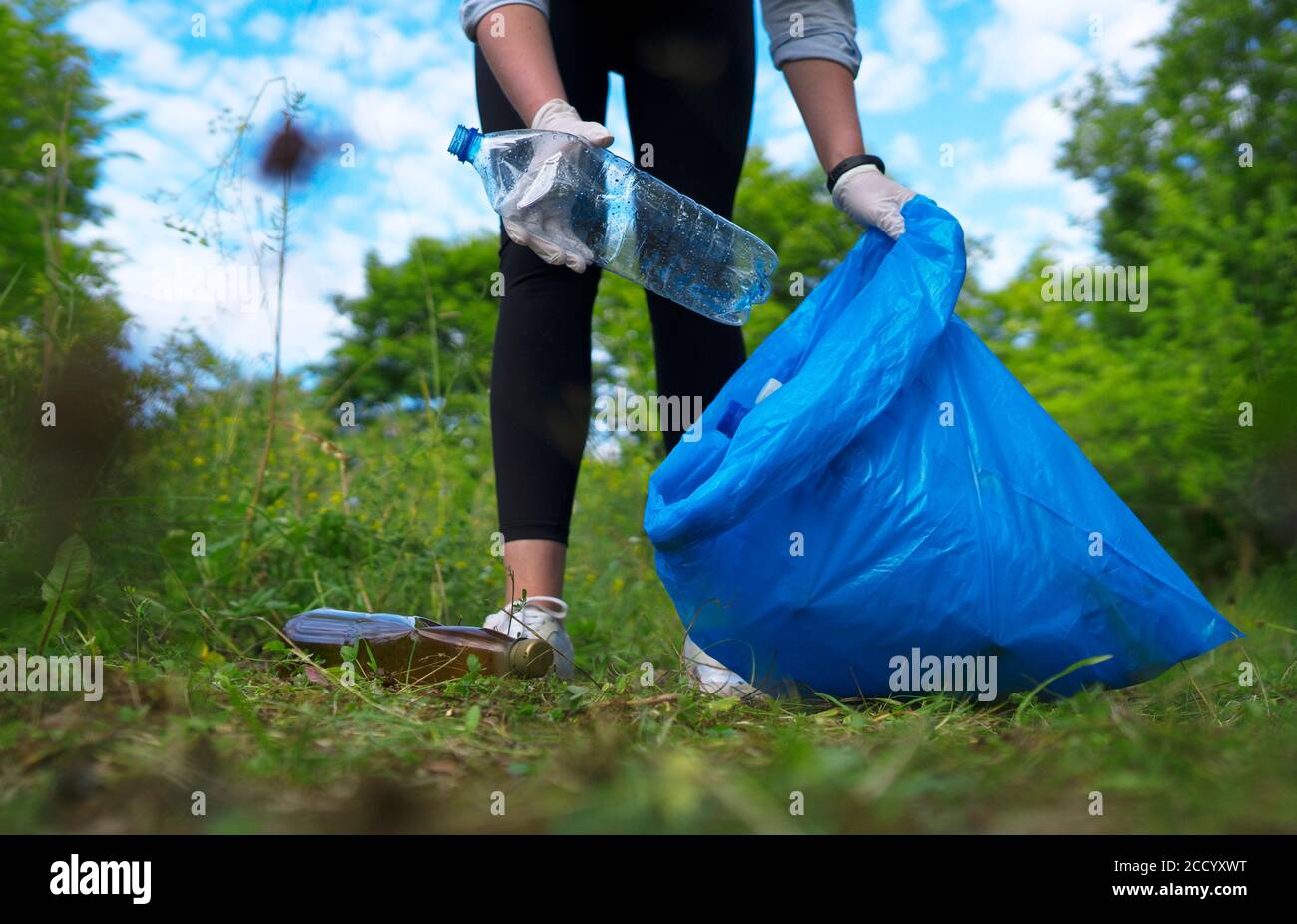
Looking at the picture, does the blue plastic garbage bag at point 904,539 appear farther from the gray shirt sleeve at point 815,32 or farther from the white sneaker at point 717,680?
the gray shirt sleeve at point 815,32

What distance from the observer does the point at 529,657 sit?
152 cm

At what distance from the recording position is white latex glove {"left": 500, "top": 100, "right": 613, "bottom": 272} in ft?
4.87

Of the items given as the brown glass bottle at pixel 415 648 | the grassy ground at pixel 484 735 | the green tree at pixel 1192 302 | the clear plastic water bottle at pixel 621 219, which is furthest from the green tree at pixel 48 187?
the green tree at pixel 1192 302

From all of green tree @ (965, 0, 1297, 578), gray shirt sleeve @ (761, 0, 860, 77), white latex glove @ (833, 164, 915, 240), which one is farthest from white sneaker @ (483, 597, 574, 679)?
green tree @ (965, 0, 1297, 578)

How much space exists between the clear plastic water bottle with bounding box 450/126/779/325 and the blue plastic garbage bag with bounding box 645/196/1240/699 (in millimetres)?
418

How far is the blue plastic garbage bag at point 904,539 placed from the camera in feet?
4.51

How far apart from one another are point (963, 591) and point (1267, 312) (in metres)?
3.43

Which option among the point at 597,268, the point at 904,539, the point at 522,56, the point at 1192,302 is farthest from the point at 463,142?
the point at 1192,302

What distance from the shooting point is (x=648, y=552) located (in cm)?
288

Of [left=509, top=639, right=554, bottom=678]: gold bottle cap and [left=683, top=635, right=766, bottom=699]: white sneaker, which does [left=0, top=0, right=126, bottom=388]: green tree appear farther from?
[left=683, top=635, right=766, bottom=699]: white sneaker

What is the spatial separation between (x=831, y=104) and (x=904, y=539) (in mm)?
820

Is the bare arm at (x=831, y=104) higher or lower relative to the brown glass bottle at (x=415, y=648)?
higher
